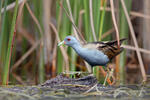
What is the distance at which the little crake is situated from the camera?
400 cm

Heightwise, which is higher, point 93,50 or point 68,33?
point 68,33

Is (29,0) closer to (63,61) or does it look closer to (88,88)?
(63,61)

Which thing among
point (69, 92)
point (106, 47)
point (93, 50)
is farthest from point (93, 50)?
point (69, 92)

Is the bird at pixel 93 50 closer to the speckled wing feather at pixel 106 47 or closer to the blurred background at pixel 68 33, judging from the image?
the speckled wing feather at pixel 106 47

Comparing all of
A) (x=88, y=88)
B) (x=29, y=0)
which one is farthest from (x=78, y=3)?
(x=88, y=88)

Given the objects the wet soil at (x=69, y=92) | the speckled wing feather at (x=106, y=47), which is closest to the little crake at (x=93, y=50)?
the speckled wing feather at (x=106, y=47)

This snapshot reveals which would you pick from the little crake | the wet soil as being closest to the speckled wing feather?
the little crake

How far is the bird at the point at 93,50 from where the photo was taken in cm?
400

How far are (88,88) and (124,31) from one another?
8.79ft

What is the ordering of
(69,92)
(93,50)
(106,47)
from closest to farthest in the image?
(69,92), (93,50), (106,47)

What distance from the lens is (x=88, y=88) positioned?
11.8ft

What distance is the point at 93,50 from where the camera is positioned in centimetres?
403

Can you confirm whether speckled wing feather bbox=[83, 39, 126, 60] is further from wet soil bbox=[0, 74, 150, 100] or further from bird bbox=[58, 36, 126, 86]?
wet soil bbox=[0, 74, 150, 100]

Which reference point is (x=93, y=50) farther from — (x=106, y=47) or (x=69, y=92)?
(x=69, y=92)
